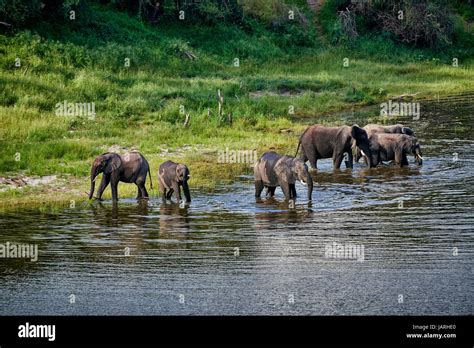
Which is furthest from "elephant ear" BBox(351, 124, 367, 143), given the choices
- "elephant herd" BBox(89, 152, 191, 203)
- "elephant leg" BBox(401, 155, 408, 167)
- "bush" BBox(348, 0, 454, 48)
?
"bush" BBox(348, 0, 454, 48)

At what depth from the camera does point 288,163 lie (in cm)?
2159

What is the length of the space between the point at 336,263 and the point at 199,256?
7.41 ft

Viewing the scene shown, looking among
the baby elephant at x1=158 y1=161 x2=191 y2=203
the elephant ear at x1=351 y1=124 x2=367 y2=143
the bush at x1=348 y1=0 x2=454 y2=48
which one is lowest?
the baby elephant at x1=158 y1=161 x2=191 y2=203

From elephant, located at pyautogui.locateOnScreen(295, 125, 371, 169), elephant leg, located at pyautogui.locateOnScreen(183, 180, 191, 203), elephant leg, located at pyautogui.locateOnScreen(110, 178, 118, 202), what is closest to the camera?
elephant leg, located at pyautogui.locateOnScreen(183, 180, 191, 203)

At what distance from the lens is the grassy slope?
87.2 feet

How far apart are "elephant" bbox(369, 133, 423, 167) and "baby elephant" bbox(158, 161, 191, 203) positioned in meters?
6.51

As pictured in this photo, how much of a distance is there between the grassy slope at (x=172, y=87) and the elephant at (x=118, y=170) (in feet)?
2.14

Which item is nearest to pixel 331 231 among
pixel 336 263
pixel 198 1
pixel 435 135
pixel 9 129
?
pixel 336 263

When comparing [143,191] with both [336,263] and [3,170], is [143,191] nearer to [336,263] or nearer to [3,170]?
[3,170]

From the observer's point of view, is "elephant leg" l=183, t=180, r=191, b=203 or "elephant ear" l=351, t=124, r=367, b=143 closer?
"elephant leg" l=183, t=180, r=191, b=203

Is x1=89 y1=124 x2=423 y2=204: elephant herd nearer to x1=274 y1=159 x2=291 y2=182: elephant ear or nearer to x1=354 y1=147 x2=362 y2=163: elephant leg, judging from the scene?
x1=274 y1=159 x2=291 y2=182: elephant ear

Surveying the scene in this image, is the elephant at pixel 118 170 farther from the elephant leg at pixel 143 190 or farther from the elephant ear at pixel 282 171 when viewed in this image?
the elephant ear at pixel 282 171

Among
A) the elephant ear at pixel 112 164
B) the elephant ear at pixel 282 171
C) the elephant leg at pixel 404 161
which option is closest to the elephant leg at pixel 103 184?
the elephant ear at pixel 112 164

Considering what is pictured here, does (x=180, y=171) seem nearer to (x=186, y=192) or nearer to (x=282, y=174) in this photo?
(x=186, y=192)
